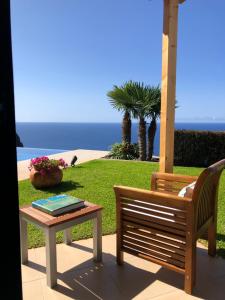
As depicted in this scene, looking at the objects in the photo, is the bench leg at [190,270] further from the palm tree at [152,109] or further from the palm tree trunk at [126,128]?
the palm tree trunk at [126,128]

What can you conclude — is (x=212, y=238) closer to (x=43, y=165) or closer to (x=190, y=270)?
(x=190, y=270)

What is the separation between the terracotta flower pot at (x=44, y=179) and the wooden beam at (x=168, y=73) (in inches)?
137

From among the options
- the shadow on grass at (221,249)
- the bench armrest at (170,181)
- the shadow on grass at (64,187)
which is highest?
the bench armrest at (170,181)

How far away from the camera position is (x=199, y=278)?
8.28 feet

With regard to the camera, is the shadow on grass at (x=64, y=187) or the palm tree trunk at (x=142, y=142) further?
the palm tree trunk at (x=142, y=142)

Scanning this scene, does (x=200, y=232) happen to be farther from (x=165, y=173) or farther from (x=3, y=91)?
(x=3, y=91)

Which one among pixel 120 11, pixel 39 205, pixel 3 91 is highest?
pixel 120 11

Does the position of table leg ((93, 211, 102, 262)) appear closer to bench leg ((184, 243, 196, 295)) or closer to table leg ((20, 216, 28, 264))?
table leg ((20, 216, 28, 264))

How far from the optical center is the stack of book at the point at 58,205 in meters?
2.58

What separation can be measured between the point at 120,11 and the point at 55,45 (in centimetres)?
585

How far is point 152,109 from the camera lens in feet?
35.0

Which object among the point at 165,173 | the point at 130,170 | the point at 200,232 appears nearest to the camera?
the point at 200,232

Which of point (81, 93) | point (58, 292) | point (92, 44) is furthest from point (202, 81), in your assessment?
point (58, 292)

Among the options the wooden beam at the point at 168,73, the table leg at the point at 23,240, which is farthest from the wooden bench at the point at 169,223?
the table leg at the point at 23,240
